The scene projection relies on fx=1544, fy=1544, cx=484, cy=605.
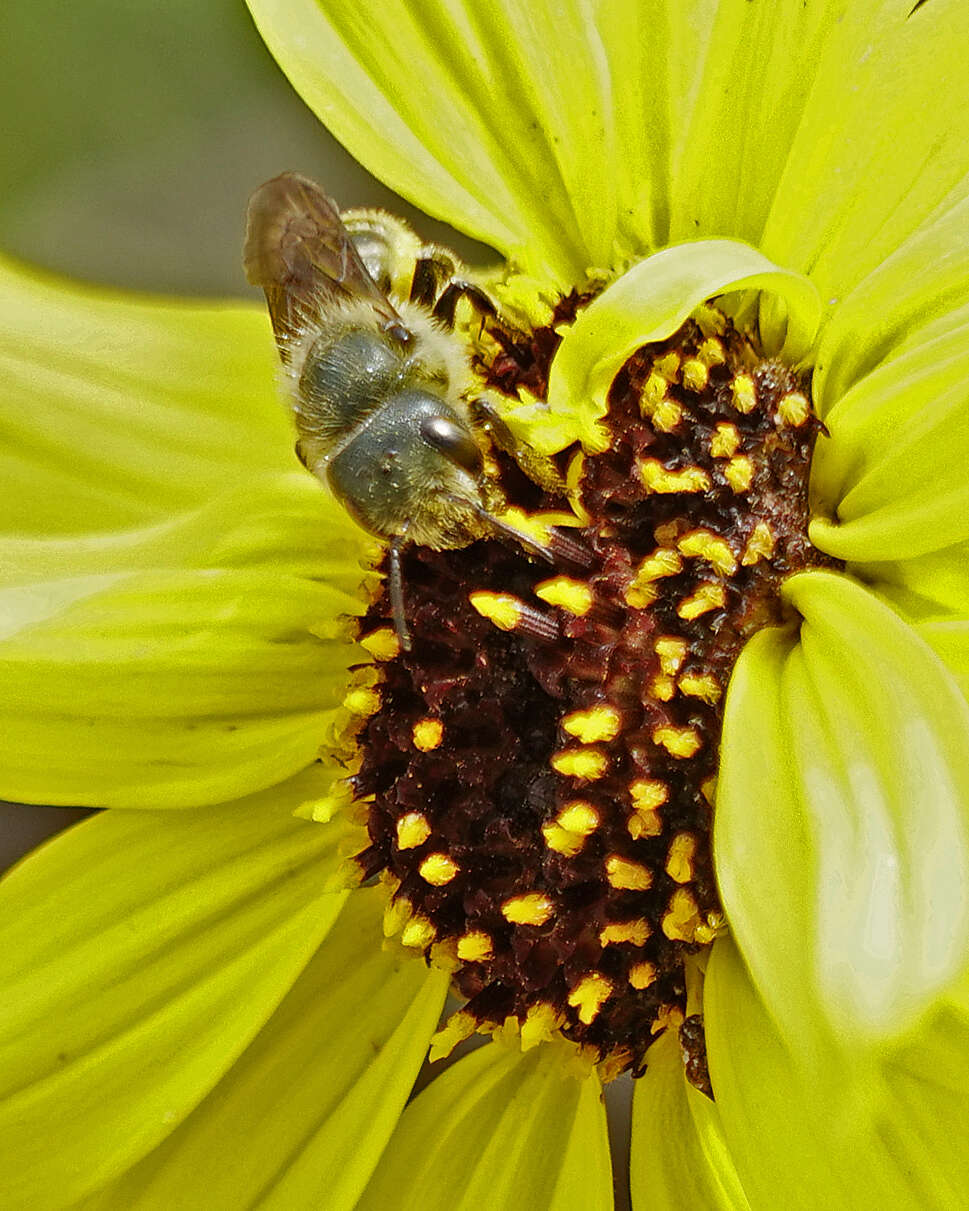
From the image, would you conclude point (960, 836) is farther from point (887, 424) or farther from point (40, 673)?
point (40, 673)

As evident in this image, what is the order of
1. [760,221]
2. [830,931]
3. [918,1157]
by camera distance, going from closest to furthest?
[830,931] < [918,1157] < [760,221]

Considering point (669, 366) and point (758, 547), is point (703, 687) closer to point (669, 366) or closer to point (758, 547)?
point (758, 547)

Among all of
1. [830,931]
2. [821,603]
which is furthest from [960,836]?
[821,603]

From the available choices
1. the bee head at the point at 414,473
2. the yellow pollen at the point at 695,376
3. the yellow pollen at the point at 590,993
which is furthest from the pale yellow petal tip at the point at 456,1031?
the yellow pollen at the point at 695,376

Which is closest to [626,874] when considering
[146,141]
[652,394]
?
[652,394]

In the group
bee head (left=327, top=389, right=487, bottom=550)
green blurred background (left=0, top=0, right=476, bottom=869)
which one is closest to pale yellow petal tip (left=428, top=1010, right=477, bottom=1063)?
bee head (left=327, top=389, right=487, bottom=550)

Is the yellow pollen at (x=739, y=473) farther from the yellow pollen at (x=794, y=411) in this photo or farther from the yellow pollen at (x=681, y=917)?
the yellow pollen at (x=681, y=917)
